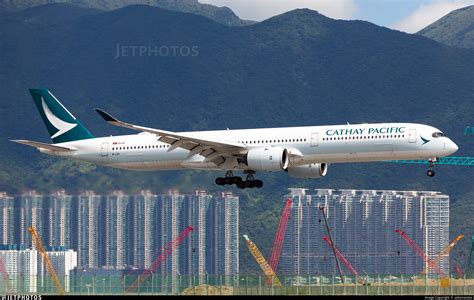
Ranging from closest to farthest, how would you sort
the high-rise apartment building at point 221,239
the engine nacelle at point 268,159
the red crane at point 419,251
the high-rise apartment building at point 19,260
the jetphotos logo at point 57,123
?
the engine nacelle at point 268,159 → the jetphotos logo at point 57,123 → the high-rise apartment building at point 19,260 → the high-rise apartment building at point 221,239 → the red crane at point 419,251

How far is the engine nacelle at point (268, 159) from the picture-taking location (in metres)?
84.3

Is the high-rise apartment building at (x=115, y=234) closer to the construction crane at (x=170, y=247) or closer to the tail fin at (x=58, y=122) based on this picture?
the construction crane at (x=170, y=247)

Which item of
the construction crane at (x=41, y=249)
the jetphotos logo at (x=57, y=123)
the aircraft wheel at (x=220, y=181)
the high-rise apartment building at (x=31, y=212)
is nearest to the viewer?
the aircraft wheel at (x=220, y=181)

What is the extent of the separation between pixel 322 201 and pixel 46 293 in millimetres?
115725

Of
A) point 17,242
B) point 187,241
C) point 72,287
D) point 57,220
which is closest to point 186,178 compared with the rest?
point 72,287

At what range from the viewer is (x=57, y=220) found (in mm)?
118562

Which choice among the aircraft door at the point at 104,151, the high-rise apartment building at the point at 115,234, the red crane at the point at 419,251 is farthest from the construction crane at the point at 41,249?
the red crane at the point at 419,251

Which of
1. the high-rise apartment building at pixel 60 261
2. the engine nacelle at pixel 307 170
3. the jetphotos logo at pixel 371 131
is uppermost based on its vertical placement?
the jetphotos logo at pixel 371 131

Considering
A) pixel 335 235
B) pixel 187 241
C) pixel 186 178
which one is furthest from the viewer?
pixel 335 235

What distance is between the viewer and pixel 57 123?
9619 cm

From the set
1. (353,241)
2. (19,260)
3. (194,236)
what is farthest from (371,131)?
(353,241)

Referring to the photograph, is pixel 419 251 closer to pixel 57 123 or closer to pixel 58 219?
pixel 58 219

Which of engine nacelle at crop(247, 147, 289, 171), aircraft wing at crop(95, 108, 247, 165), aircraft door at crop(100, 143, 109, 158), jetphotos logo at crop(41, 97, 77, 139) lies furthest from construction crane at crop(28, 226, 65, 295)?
engine nacelle at crop(247, 147, 289, 171)

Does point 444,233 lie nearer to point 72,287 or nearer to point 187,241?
point 187,241
